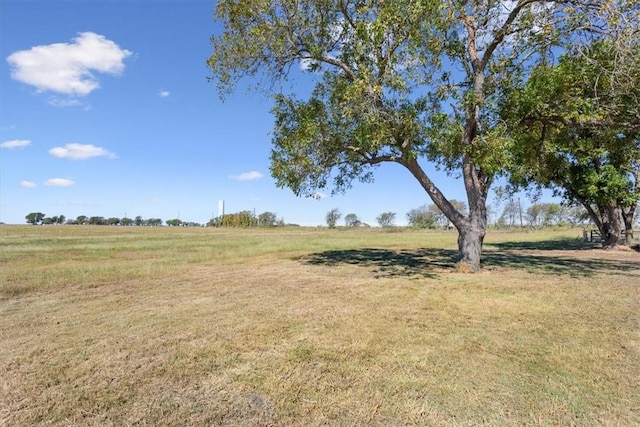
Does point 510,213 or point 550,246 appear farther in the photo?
point 510,213

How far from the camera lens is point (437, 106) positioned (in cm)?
1129

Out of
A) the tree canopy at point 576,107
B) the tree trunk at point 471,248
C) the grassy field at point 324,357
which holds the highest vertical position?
the tree canopy at point 576,107

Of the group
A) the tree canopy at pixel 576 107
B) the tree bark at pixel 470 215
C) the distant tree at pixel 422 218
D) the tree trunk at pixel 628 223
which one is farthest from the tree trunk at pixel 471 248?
the distant tree at pixel 422 218

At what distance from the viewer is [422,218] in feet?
345

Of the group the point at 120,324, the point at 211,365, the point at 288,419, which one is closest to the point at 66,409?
the point at 211,365

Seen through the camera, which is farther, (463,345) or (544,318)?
(544,318)

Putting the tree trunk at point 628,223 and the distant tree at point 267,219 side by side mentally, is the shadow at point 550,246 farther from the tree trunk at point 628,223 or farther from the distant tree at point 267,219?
the distant tree at point 267,219

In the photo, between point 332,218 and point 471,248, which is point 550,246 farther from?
point 332,218

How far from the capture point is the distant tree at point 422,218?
322ft

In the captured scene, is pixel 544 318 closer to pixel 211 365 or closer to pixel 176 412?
pixel 211 365

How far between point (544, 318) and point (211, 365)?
16.3 feet

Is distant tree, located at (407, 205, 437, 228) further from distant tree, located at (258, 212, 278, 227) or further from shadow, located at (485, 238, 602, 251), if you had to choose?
shadow, located at (485, 238, 602, 251)

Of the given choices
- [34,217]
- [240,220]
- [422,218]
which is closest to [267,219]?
[240,220]

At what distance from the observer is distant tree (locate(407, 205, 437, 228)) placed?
98125mm
